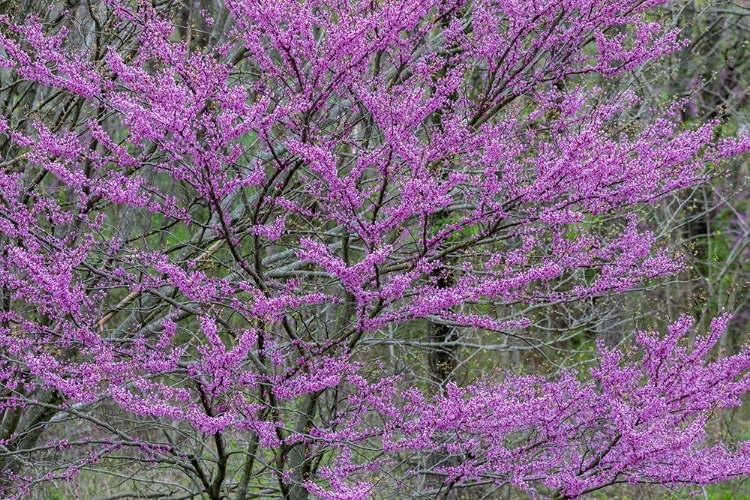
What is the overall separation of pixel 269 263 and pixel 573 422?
269 centimetres

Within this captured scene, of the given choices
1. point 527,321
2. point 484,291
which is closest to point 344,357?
point 484,291

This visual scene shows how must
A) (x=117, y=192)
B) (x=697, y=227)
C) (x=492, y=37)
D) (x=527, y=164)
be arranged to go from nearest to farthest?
1. (x=117, y=192)
2. (x=492, y=37)
3. (x=527, y=164)
4. (x=697, y=227)

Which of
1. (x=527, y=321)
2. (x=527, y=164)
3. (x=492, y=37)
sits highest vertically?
(x=492, y=37)

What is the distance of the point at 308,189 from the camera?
6055 mm

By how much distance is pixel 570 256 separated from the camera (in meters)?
5.78

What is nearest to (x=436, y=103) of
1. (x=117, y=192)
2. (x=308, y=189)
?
(x=308, y=189)

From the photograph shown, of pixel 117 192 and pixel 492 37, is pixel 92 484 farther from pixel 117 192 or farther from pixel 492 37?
pixel 492 37

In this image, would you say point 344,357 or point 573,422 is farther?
point 573,422

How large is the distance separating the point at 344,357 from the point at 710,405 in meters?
2.40

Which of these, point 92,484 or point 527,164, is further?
point 92,484

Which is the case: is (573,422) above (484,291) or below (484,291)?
below

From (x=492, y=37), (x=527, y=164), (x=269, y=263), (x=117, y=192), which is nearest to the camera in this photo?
(x=117, y=192)

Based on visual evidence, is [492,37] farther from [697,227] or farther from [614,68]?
[697,227]

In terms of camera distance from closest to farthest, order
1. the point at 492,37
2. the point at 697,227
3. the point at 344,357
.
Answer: the point at 344,357 < the point at 492,37 < the point at 697,227
